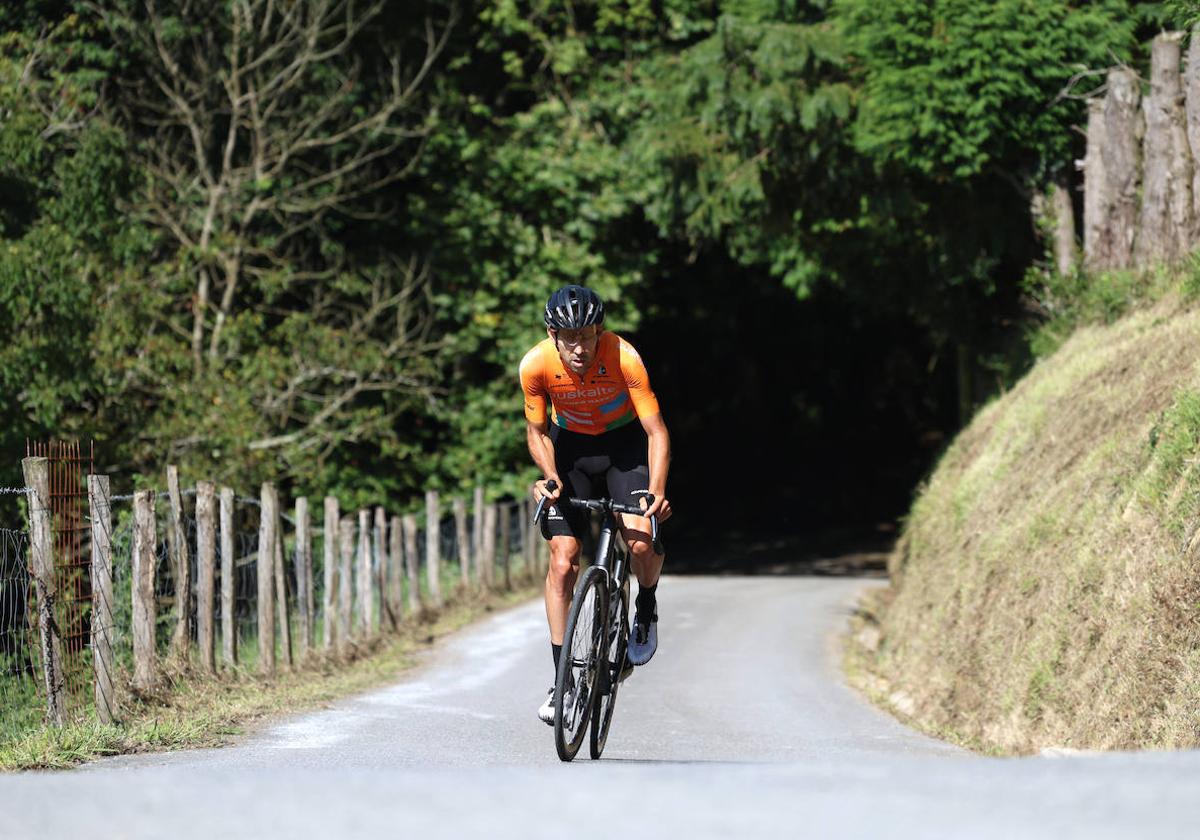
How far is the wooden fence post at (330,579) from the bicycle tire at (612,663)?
277 inches

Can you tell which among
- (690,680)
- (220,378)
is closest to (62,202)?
(220,378)

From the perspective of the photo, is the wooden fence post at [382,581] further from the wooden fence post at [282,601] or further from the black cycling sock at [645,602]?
the black cycling sock at [645,602]

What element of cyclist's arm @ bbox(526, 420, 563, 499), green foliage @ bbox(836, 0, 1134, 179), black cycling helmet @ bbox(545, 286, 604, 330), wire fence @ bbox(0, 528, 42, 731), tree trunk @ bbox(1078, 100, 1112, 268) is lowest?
wire fence @ bbox(0, 528, 42, 731)

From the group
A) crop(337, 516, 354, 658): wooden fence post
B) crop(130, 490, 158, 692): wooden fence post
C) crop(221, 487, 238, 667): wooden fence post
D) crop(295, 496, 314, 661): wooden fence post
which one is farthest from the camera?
crop(337, 516, 354, 658): wooden fence post

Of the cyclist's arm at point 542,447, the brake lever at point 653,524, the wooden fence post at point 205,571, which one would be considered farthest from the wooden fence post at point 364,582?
the brake lever at point 653,524

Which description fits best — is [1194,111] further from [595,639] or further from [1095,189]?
[595,639]

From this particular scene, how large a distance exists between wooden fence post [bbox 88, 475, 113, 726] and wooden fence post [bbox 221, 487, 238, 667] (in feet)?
8.04

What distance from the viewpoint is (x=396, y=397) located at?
2914 cm

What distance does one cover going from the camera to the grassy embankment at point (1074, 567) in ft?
31.1

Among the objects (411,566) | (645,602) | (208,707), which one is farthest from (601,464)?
(411,566)

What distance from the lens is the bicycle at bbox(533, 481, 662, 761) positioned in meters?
8.55

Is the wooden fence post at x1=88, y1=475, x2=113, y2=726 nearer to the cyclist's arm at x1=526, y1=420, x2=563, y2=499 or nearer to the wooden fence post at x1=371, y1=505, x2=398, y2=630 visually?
the cyclist's arm at x1=526, y1=420, x2=563, y2=499

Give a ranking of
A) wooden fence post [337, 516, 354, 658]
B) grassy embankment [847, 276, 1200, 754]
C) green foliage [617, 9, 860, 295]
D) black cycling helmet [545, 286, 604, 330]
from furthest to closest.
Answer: green foliage [617, 9, 860, 295]
wooden fence post [337, 516, 354, 658]
grassy embankment [847, 276, 1200, 754]
black cycling helmet [545, 286, 604, 330]

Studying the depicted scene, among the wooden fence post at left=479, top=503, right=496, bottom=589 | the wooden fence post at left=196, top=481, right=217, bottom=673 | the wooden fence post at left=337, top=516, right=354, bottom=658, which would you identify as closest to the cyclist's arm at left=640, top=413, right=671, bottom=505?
the wooden fence post at left=196, top=481, right=217, bottom=673
